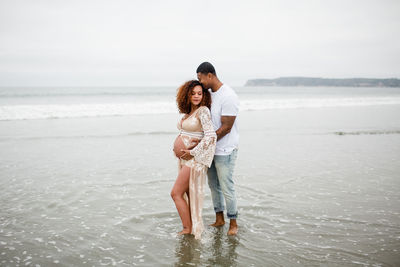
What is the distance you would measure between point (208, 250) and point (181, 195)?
0.82 meters

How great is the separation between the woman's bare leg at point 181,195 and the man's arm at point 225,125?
0.67m

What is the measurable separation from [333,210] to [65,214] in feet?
14.5

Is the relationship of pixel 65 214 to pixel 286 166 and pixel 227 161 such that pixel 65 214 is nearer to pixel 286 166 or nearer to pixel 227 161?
pixel 227 161

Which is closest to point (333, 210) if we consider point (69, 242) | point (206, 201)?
point (206, 201)

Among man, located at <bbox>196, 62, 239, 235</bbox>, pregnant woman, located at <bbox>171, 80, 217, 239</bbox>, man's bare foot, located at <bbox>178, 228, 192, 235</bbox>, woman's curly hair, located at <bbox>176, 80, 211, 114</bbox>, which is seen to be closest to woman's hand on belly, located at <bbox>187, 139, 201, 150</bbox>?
pregnant woman, located at <bbox>171, 80, 217, 239</bbox>

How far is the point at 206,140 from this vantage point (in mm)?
3963

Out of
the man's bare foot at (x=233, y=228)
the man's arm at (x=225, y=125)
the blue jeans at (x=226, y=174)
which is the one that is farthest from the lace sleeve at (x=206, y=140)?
the man's bare foot at (x=233, y=228)

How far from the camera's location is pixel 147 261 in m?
3.64

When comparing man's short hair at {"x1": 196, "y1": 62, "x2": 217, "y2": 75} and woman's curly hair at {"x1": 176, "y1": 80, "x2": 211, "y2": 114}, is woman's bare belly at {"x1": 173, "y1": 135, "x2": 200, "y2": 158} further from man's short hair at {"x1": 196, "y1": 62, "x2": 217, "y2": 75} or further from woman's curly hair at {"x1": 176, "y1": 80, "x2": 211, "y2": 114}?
man's short hair at {"x1": 196, "y1": 62, "x2": 217, "y2": 75}

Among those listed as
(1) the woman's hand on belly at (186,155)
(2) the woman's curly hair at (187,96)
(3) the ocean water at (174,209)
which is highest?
(2) the woman's curly hair at (187,96)

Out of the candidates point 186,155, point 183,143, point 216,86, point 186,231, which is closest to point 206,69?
point 216,86

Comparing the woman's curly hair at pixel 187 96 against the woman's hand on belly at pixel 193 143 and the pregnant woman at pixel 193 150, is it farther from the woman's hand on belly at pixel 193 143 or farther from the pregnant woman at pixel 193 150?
the woman's hand on belly at pixel 193 143

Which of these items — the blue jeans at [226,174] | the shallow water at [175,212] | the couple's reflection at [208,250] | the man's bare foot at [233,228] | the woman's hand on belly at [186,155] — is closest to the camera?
the couple's reflection at [208,250]

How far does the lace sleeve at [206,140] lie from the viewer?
156 inches
